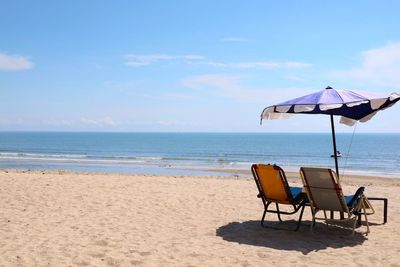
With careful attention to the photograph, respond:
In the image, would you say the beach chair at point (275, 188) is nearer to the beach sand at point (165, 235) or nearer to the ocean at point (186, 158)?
the beach sand at point (165, 235)

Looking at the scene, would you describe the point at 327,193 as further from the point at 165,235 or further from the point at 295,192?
the point at 165,235

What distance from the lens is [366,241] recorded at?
19.1 feet

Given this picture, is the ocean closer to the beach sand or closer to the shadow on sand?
the beach sand

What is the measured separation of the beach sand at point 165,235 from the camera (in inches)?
191

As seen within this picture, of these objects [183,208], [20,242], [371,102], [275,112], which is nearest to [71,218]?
[20,242]

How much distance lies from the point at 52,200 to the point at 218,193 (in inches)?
147

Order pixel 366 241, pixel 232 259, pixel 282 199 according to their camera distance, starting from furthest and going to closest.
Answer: pixel 282 199
pixel 366 241
pixel 232 259

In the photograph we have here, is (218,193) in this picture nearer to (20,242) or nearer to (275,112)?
(275,112)

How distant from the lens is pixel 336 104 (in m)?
5.86

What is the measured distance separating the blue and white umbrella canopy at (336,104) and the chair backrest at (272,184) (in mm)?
875

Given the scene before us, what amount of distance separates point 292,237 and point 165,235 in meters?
1.72

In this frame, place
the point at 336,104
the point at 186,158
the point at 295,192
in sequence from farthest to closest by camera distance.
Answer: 1. the point at 186,158
2. the point at 295,192
3. the point at 336,104

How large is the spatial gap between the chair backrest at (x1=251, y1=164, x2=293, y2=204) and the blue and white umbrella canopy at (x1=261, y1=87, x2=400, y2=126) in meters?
0.88

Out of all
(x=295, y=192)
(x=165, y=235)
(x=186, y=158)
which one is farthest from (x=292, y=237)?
(x=186, y=158)
